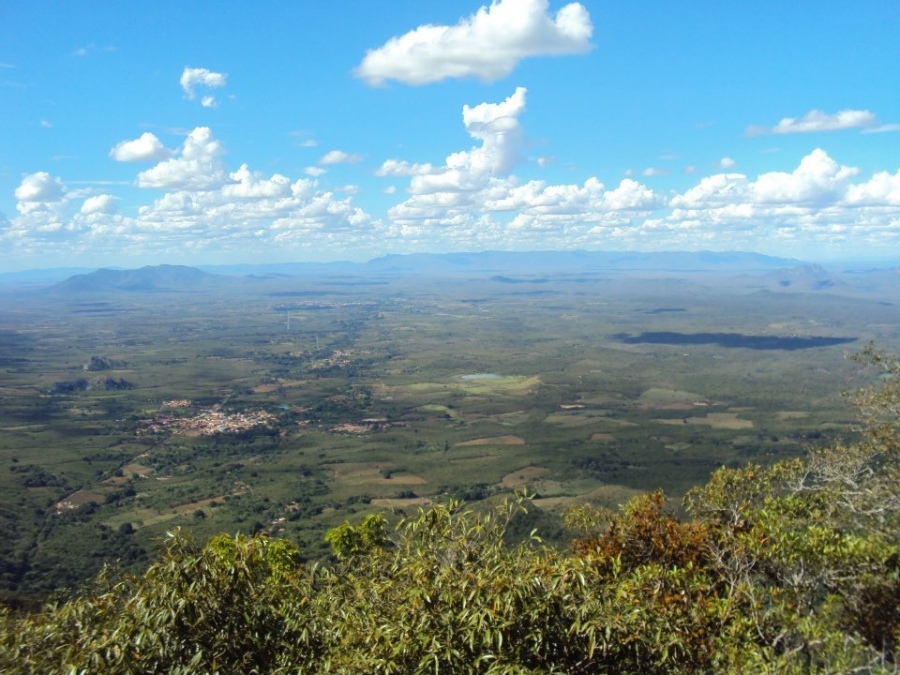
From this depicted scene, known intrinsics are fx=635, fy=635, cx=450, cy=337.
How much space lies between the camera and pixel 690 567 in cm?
1358

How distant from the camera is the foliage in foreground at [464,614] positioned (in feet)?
25.0

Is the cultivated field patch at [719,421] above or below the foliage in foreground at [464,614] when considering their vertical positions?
below

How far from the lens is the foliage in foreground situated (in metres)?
7.61

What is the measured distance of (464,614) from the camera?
750cm

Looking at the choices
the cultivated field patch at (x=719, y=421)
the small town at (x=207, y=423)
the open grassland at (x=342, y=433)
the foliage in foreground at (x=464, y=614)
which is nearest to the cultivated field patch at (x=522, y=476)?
the open grassland at (x=342, y=433)

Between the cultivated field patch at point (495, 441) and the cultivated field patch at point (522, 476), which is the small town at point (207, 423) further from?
the cultivated field patch at point (522, 476)

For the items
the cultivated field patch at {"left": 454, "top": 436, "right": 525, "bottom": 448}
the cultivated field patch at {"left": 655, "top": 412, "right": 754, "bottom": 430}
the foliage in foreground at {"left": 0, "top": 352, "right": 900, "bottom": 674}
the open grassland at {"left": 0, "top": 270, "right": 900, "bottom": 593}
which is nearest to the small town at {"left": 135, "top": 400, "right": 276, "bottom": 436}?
the open grassland at {"left": 0, "top": 270, "right": 900, "bottom": 593}

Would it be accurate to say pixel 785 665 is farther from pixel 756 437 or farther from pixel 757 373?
pixel 757 373

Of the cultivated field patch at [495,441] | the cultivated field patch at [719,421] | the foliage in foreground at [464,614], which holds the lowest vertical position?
the cultivated field patch at [719,421]

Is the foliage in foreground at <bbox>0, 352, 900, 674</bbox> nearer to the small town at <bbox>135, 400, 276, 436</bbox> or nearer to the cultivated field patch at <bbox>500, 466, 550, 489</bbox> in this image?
the cultivated field patch at <bbox>500, 466, 550, 489</bbox>

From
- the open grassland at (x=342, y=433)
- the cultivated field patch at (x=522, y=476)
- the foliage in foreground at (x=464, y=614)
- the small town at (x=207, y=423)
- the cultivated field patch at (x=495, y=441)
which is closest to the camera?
the foliage in foreground at (x=464, y=614)

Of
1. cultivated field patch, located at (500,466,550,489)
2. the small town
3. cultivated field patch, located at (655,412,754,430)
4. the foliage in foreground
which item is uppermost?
the foliage in foreground

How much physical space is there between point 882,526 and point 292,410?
11288 cm

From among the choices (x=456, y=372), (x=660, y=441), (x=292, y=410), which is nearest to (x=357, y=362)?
(x=456, y=372)
